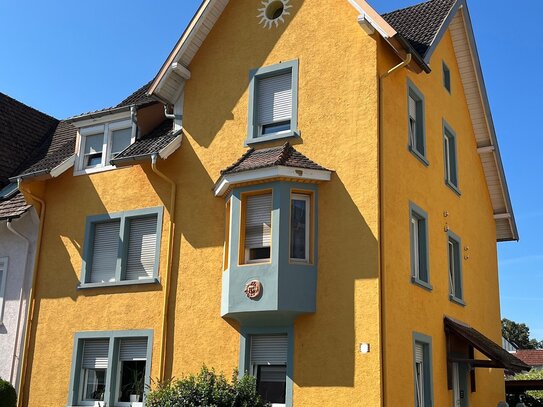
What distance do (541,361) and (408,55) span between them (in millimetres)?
54768

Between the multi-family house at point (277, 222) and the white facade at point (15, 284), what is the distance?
0.46 metres

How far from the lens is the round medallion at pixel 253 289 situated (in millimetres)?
15461

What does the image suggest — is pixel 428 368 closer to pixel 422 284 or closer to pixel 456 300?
pixel 422 284

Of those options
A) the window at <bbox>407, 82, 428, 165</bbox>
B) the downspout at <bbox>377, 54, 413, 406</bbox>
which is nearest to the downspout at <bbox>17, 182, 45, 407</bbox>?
the downspout at <bbox>377, 54, 413, 406</bbox>

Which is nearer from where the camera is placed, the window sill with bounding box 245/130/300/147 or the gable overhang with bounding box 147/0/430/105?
the window sill with bounding box 245/130/300/147

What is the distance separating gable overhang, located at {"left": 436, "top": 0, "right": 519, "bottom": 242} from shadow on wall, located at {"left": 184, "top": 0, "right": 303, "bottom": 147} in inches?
207

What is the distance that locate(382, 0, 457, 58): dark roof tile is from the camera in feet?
58.6

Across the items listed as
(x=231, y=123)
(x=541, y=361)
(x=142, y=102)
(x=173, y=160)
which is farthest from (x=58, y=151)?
(x=541, y=361)

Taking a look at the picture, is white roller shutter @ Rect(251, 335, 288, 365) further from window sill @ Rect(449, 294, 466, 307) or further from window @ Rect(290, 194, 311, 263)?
window sill @ Rect(449, 294, 466, 307)

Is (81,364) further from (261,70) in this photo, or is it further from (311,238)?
(261,70)

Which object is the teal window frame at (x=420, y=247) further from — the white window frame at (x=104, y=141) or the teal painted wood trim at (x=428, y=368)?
the white window frame at (x=104, y=141)

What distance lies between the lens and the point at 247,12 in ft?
60.4

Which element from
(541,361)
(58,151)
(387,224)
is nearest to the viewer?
(387,224)

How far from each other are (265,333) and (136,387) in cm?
397
